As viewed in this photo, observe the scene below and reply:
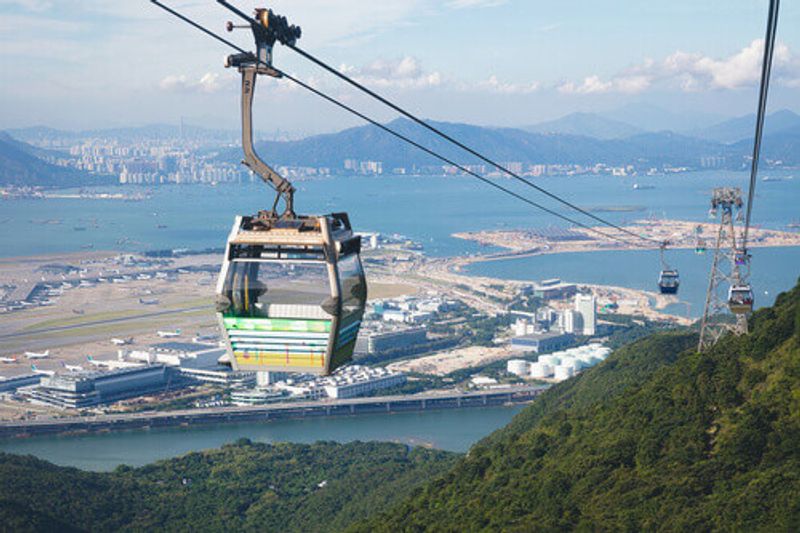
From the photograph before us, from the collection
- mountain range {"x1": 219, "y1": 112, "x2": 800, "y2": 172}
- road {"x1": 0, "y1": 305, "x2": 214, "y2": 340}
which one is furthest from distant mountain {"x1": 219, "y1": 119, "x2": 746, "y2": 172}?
road {"x1": 0, "y1": 305, "x2": 214, "y2": 340}

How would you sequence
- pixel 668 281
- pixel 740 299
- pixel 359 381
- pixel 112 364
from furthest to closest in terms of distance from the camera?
1. pixel 112 364
2. pixel 359 381
3. pixel 668 281
4. pixel 740 299

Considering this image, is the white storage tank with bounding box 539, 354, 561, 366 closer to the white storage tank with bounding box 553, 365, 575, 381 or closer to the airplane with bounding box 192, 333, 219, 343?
the white storage tank with bounding box 553, 365, 575, 381

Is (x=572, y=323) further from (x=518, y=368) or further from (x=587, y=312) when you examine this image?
(x=518, y=368)

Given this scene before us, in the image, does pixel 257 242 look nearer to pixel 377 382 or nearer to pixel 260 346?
pixel 260 346

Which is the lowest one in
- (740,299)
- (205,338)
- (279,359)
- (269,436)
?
(269,436)

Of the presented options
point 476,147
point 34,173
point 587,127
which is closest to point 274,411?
point 34,173
